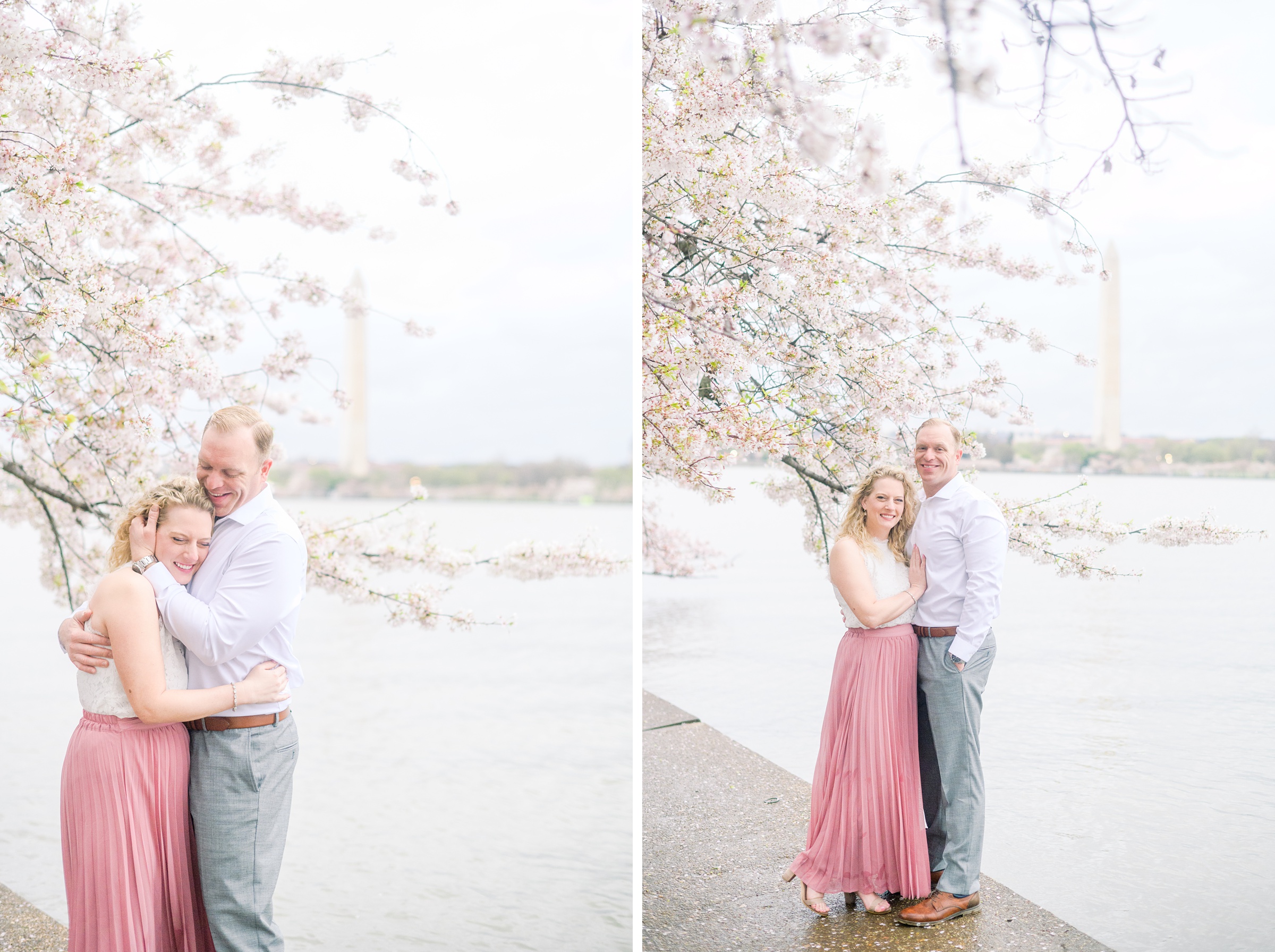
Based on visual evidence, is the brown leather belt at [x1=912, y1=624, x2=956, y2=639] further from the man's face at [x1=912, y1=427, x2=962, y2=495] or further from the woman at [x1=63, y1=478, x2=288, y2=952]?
the woman at [x1=63, y1=478, x2=288, y2=952]

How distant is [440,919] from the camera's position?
5.77 m

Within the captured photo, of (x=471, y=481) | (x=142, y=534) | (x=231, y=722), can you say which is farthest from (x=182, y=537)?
(x=471, y=481)

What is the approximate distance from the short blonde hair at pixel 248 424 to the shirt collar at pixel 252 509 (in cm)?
7

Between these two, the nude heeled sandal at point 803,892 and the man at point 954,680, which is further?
the nude heeled sandal at point 803,892

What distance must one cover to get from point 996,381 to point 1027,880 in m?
1.22

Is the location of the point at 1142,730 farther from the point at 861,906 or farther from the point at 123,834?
the point at 123,834

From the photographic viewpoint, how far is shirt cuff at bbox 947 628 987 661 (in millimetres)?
2047

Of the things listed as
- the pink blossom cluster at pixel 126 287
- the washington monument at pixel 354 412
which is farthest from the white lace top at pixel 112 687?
the washington monument at pixel 354 412

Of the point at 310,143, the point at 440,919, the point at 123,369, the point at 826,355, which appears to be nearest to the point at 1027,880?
the point at 826,355

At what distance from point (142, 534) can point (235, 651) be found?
0.27 metres

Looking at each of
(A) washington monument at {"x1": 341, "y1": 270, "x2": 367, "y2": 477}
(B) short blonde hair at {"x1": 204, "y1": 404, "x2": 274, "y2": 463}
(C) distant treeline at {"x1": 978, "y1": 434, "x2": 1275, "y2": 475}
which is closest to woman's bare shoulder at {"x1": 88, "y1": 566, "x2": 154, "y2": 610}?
(B) short blonde hair at {"x1": 204, "y1": 404, "x2": 274, "y2": 463}

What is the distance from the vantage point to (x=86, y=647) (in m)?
1.59

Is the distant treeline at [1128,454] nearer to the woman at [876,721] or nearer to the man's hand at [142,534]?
the woman at [876,721]

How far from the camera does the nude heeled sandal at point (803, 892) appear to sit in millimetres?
2195
